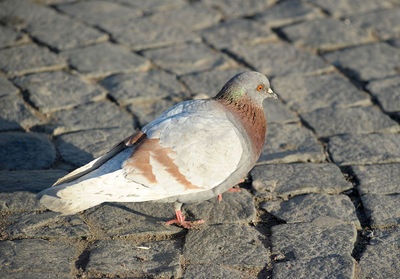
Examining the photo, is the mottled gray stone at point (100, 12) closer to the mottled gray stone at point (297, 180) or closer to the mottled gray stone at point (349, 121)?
the mottled gray stone at point (349, 121)

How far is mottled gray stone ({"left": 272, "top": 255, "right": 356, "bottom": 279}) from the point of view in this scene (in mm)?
3002

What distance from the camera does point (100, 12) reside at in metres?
6.49

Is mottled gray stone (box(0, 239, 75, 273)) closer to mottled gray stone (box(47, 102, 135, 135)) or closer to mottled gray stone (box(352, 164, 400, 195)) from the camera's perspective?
mottled gray stone (box(47, 102, 135, 135))

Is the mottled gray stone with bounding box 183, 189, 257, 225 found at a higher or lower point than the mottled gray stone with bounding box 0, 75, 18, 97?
lower

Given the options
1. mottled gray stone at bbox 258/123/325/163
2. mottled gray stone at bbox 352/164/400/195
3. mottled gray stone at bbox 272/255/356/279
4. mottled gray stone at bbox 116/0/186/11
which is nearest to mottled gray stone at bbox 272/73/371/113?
mottled gray stone at bbox 258/123/325/163

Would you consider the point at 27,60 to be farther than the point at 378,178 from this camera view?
Yes

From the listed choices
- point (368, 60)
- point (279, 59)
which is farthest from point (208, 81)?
point (368, 60)

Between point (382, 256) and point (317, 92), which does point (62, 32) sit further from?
point (382, 256)

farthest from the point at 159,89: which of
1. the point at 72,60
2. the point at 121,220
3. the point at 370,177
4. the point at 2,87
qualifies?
the point at 370,177

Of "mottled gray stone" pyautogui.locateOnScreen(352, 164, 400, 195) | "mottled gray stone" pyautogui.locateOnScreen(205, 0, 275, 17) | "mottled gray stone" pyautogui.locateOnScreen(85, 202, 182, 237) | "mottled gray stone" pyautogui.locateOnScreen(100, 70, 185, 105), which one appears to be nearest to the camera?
"mottled gray stone" pyautogui.locateOnScreen(85, 202, 182, 237)

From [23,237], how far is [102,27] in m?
3.50

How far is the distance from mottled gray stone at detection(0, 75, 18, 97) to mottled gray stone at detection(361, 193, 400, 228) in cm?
334

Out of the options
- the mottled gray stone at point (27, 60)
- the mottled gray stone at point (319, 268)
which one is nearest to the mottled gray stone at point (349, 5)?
the mottled gray stone at point (27, 60)

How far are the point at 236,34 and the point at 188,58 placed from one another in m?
0.85
